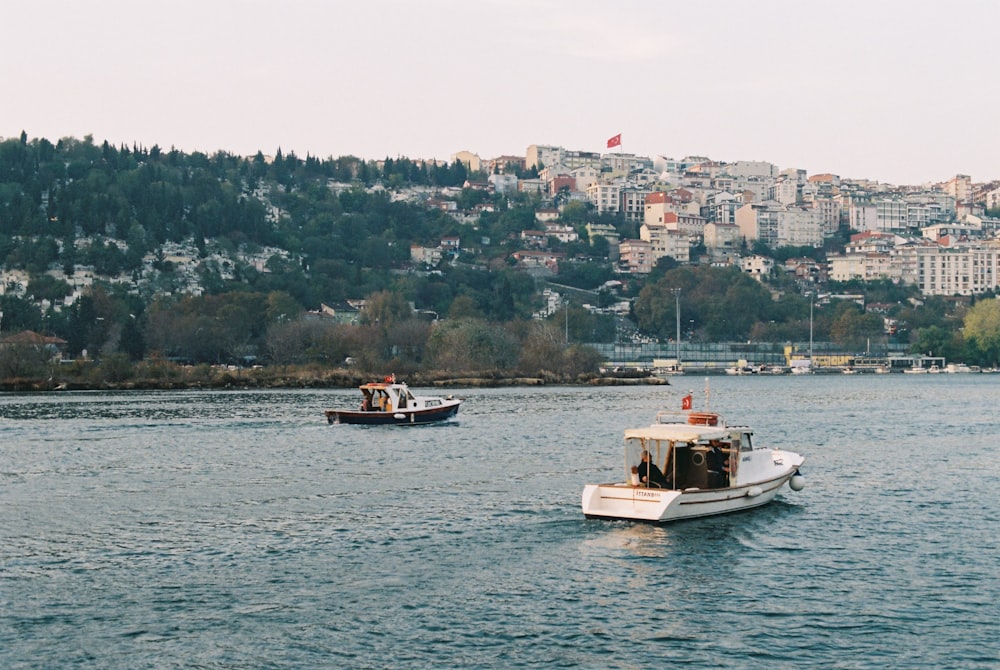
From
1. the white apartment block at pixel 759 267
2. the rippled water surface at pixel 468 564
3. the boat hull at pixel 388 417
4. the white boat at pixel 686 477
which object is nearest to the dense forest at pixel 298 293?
the white apartment block at pixel 759 267

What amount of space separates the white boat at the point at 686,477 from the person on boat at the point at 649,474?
0.02 meters

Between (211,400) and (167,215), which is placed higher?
(167,215)

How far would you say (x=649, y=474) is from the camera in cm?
2423

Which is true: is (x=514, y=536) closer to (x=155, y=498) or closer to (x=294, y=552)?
(x=294, y=552)

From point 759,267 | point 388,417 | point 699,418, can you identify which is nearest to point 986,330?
point 759,267

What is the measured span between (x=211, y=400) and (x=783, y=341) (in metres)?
100

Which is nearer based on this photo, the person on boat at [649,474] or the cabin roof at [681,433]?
the cabin roof at [681,433]

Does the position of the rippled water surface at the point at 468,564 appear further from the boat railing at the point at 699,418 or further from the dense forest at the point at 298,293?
the dense forest at the point at 298,293

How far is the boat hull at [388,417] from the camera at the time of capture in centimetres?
4991

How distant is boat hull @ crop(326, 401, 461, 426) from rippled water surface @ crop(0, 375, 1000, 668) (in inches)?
420

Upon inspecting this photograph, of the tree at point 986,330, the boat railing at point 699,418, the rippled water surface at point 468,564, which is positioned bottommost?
the rippled water surface at point 468,564

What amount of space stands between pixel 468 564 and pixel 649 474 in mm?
5576

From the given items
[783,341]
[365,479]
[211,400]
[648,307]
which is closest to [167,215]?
[648,307]

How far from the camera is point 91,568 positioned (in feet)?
65.5
